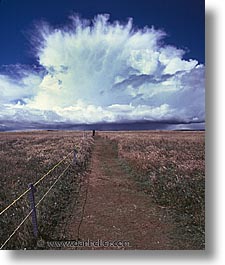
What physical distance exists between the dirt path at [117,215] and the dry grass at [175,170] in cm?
23

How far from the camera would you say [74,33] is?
19.3ft

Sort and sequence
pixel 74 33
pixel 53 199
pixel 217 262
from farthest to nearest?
pixel 53 199 → pixel 74 33 → pixel 217 262

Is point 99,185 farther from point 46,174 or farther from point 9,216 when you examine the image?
point 9,216

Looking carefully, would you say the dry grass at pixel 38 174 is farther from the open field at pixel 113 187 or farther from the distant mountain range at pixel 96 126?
the distant mountain range at pixel 96 126

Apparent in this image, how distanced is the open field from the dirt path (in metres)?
0.01

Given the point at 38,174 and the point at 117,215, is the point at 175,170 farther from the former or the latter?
the point at 38,174

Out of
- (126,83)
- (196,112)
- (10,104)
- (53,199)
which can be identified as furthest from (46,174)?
(196,112)

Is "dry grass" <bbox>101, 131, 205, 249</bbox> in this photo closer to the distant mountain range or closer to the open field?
the open field

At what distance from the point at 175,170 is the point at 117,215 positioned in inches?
50.2

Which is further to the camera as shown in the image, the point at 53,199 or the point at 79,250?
the point at 53,199

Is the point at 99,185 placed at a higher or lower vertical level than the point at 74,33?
lower

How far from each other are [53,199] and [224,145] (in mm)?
3041

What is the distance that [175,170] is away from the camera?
20.3ft

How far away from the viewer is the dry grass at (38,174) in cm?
559
